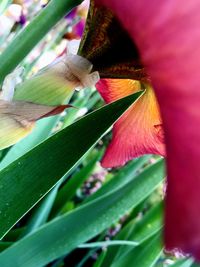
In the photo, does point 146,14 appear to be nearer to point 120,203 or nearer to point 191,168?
point 191,168

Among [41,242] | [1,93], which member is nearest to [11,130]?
[1,93]

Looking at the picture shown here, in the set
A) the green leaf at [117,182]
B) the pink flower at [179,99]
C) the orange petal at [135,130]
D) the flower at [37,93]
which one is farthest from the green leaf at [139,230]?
the pink flower at [179,99]

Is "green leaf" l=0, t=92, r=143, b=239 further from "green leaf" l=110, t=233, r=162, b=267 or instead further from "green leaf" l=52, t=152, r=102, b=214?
"green leaf" l=52, t=152, r=102, b=214

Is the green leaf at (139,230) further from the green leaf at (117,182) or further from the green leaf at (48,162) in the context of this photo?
the green leaf at (48,162)

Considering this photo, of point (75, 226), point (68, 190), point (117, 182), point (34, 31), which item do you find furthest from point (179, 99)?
point (68, 190)

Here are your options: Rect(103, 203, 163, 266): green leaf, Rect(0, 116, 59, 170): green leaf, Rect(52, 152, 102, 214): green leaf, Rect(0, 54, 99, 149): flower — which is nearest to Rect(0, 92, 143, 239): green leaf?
Rect(0, 54, 99, 149): flower
